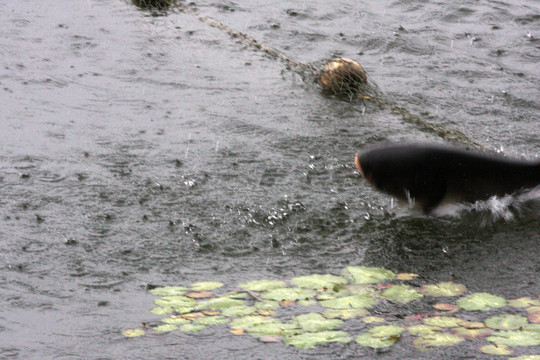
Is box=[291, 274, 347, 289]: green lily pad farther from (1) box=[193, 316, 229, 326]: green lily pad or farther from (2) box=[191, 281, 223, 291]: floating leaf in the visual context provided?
(1) box=[193, 316, 229, 326]: green lily pad

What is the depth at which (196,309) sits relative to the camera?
5.32 meters

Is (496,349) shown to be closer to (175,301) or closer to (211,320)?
(211,320)

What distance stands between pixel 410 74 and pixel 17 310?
6.18 m

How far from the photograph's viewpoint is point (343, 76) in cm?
936

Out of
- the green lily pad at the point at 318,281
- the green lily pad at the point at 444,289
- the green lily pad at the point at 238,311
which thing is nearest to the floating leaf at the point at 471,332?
the green lily pad at the point at 444,289

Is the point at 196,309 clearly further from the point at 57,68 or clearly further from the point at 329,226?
the point at 57,68

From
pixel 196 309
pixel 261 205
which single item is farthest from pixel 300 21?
pixel 196 309

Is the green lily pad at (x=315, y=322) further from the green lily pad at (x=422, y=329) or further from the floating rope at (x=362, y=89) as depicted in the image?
the floating rope at (x=362, y=89)

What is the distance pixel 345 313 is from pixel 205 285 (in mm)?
1033

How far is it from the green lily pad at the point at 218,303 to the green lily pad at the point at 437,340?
1.18 m

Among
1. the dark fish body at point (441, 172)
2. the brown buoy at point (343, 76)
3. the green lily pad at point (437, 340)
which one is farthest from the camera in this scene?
the brown buoy at point (343, 76)

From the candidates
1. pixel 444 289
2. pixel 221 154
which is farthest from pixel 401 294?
pixel 221 154

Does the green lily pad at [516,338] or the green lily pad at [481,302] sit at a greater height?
the green lily pad at [516,338]

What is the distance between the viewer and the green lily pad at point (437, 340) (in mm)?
4793
